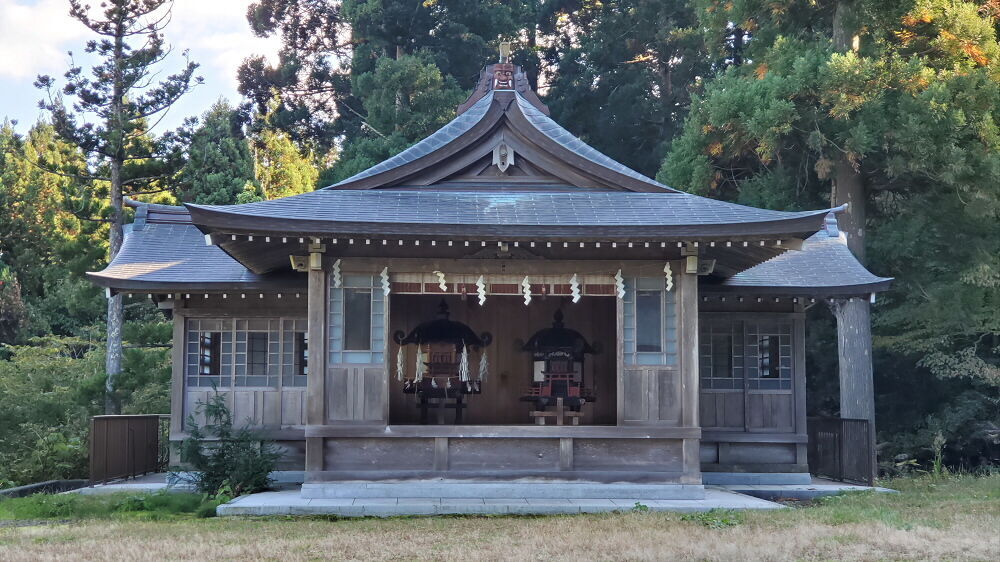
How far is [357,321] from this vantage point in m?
14.3

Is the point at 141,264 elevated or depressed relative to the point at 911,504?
elevated

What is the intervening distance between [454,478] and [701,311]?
556 cm

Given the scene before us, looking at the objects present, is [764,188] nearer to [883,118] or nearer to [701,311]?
[883,118]

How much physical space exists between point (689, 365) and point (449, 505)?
12.2ft

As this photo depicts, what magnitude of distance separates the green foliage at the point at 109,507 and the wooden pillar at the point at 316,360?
1427mm

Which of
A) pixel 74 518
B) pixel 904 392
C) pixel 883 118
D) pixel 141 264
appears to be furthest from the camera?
pixel 904 392

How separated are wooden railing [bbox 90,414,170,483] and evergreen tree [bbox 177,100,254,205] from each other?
7.99 metres

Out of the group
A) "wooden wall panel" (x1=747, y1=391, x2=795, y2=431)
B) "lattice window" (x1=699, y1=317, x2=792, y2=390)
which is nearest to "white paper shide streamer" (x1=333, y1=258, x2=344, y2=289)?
"lattice window" (x1=699, y1=317, x2=792, y2=390)

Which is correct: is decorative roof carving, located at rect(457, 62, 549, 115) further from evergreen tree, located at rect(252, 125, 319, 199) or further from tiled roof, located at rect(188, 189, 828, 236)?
evergreen tree, located at rect(252, 125, 319, 199)

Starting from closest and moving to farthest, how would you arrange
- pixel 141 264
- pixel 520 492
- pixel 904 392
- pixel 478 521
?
pixel 478 521
pixel 520 492
pixel 141 264
pixel 904 392

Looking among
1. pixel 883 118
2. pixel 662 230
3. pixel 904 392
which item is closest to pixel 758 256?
pixel 662 230

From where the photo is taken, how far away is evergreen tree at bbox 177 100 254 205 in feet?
82.5

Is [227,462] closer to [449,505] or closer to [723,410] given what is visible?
[449,505]

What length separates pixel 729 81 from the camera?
26.6 meters
